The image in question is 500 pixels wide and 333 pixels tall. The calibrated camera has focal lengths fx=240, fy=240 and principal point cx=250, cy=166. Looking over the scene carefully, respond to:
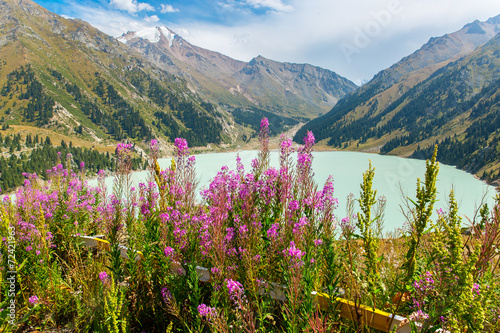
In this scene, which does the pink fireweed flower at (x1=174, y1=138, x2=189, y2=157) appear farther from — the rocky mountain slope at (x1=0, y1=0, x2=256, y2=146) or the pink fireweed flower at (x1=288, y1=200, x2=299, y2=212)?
the rocky mountain slope at (x1=0, y1=0, x2=256, y2=146)

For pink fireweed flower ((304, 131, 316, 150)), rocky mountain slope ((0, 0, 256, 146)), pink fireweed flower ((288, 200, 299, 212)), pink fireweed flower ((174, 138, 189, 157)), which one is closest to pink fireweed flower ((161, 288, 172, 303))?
pink fireweed flower ((288, 200, 299, 212))

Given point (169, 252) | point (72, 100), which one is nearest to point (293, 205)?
point (169, 252)

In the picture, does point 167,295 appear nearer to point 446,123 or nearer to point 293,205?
point 293,205

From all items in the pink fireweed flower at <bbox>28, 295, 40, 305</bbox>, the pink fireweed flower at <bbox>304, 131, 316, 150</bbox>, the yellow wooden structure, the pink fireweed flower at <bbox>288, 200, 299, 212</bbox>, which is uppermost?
the pink fireweed flower at <bbox>304, 131, 316, 150</bbox>

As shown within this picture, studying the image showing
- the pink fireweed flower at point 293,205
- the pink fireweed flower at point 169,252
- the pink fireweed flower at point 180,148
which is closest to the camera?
the pink fireweed flower at point 169,252

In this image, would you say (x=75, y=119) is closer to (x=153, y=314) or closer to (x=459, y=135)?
(x=153, y=314)

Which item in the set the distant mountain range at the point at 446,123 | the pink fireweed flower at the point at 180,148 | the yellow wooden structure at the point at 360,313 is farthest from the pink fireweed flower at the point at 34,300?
the distant mountain range at the point at 446,123

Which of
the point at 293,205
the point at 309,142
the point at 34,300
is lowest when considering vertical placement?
the point at 34,300

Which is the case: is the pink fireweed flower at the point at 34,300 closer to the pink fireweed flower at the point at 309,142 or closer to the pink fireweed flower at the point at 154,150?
the pink fireweed flower at the point at 154,150

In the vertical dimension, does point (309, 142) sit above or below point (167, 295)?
above

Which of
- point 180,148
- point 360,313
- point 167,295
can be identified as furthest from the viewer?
point 180,148

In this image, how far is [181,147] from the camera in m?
4.95

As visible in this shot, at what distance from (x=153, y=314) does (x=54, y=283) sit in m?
1.89

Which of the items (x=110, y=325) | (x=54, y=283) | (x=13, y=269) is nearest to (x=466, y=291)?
(x=110, y=325)
